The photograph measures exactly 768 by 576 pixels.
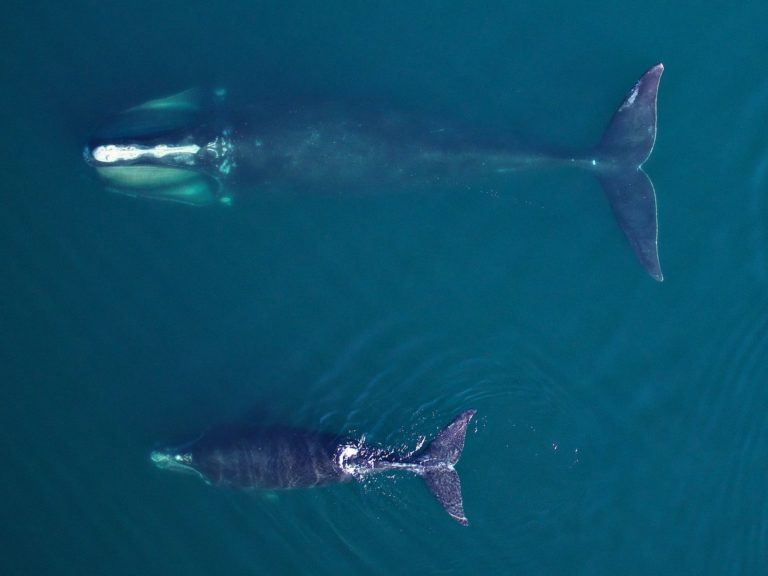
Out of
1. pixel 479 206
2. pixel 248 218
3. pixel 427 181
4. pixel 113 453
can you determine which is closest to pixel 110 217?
pixel 248 218

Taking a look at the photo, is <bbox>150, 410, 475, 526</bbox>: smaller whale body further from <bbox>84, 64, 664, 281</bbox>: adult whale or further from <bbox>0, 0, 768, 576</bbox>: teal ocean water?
<bbox>84, 64, 664, 281</bbox>: adult whale

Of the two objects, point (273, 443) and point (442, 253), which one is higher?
point (442, 253)

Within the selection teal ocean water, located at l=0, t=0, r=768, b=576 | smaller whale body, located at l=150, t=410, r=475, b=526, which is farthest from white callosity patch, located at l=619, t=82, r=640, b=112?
smaller whale body, located at l=150, t=410, r=475, b=526

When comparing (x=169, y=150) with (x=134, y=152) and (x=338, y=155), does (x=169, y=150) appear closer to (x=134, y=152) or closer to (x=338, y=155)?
(x=134, y=152)

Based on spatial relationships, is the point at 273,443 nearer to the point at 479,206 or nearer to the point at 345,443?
the point at 345,443

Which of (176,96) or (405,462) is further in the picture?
(176,96)

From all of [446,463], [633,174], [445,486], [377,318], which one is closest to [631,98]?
[633,174]

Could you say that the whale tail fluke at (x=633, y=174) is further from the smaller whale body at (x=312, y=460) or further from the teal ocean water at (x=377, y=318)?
the smaller whale body at (x=312, y=460)
